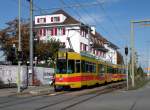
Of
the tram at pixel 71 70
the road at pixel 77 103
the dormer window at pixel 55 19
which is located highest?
the dormer window at pixel 55 19

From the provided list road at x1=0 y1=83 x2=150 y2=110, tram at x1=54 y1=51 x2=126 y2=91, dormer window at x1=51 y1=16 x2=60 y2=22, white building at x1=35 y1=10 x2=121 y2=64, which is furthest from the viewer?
dormer window at x1=51 y1=16 x2=60 y2=22

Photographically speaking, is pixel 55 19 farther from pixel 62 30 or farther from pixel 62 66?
pixel 62 66

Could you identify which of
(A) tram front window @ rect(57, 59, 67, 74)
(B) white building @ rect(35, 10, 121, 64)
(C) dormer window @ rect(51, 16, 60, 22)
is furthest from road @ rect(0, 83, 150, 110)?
(C) dormer window @ rect(51, 16, 60, 22)

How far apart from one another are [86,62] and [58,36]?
4943cm

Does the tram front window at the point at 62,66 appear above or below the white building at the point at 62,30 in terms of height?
below

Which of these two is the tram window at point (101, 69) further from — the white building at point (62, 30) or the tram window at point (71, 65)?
the white building at point (62, 30)

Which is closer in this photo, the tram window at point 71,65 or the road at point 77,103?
the road at point 77,103

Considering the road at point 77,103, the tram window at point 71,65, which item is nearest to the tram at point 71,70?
the tram window at point 71,65

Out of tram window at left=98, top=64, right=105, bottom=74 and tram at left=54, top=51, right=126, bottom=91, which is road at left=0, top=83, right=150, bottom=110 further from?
tram window at left=98, top=64, right=105, bottom=74

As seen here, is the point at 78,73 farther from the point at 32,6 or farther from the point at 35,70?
the point at 35,70

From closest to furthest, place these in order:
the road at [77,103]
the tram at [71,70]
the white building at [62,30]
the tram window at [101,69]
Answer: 1. the road at [77,103]
2. the tram at [71,70]
3. the tram window at [101,69]
4. the white building at [62,30]

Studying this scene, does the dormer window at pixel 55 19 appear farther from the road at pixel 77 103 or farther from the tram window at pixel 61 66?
the road at pixel 77 103

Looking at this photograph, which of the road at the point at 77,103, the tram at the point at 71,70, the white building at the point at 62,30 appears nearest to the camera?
the road at the point at 77,103

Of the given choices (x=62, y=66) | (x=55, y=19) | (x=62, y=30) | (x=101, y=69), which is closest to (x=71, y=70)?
(x=62, y=66)
